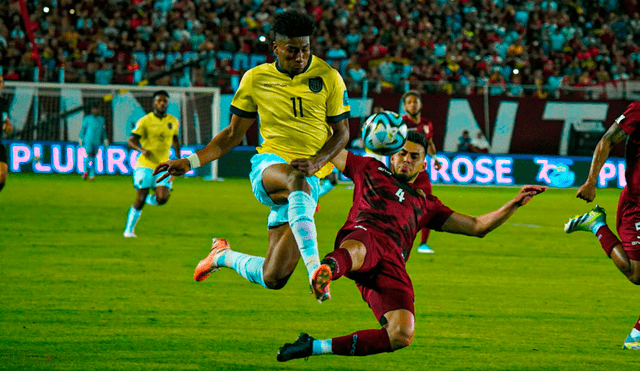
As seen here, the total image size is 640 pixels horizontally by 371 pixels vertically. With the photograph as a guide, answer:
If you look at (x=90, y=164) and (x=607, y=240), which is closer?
(x=607, y=240)

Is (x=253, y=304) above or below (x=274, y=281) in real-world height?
below

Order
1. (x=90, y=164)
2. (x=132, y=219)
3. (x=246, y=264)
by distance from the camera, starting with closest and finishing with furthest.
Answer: (x=246, y=264) < (x=132, y=219) < (x=90, y=164)

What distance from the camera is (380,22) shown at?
28.9 m

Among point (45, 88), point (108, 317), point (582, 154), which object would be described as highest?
point (108, 317)

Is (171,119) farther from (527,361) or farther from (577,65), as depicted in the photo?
(577,65)

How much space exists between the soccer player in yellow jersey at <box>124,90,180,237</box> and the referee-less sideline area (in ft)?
35.9

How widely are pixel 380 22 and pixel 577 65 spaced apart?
696 cm

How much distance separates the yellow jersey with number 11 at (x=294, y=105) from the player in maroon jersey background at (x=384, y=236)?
1.38 feet

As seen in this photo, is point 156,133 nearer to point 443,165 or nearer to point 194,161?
point 194,161

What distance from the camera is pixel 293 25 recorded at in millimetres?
5566

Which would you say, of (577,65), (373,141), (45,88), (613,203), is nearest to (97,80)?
(45,88)

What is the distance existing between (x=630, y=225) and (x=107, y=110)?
796 inches

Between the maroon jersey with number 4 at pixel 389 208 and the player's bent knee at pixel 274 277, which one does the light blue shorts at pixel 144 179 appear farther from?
the maroon jersey with number 4 at pixel 389 208

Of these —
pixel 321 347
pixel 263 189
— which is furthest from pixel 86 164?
pixel 321 347
